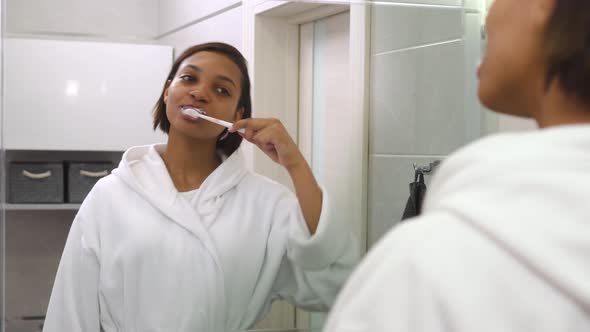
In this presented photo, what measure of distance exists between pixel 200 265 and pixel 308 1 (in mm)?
575

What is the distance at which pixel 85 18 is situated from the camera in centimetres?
131

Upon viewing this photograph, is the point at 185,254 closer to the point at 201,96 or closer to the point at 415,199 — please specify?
the point at 201,96

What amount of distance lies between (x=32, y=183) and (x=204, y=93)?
1.17 ft

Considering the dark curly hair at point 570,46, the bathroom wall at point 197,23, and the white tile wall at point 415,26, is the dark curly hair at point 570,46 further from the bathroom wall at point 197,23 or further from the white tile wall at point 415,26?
the white tile wall at point 415,26

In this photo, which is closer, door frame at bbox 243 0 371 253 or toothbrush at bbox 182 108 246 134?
toothbrush at bbox 182 108 246 134

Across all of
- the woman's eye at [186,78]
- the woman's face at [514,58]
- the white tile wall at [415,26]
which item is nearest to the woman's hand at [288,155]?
the woman's eye at [186,78]

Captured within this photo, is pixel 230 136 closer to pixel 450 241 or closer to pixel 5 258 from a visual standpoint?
pixel 5 258

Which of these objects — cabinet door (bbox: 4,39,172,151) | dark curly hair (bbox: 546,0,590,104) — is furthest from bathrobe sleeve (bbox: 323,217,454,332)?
cabinet door (bbox: 4,39,172,151)

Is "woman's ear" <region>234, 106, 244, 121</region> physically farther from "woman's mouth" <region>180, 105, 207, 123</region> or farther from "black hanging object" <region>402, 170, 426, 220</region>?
"black hanging object" <region>402, 170, 426, 220</region>

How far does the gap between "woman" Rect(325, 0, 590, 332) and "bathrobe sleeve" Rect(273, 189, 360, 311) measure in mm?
738

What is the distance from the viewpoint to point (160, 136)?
1.27 m

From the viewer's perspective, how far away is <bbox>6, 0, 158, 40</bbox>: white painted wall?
4.22 ft

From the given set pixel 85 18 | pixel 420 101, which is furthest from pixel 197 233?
pixel 420 101

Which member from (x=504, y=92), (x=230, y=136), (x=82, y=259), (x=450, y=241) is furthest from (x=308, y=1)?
(x=450, y=241)
